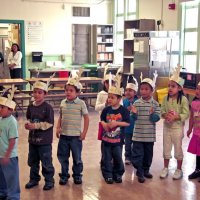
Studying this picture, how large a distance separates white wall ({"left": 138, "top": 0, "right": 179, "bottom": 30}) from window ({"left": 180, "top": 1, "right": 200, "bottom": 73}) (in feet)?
0.77

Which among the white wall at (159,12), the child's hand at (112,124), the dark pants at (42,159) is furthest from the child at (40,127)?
the white wall at (159,12)

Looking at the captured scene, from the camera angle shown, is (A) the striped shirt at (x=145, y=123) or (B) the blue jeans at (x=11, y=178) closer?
(B) the blue jeans at (x=11, y=178)

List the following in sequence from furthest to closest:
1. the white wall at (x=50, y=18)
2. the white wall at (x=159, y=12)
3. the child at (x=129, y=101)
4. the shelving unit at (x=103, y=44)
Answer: the shelving unit at (x=103, y=44) < the white wall at (x=50, y=18) < the white wall at (x=159, y=12) < the child at (x=129, y=101)

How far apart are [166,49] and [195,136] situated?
5183mm

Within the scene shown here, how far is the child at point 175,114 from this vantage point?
4.10m

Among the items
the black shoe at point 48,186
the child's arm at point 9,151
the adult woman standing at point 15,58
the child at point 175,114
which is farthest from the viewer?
the adult woman standing at point 15,58

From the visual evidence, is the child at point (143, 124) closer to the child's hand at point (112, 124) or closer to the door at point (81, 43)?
the child's hand at point (112, 124)

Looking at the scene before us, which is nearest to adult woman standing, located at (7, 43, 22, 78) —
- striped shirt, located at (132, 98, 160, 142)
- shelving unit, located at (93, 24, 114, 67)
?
shelving unit, located at (93, 24, 114, 67)

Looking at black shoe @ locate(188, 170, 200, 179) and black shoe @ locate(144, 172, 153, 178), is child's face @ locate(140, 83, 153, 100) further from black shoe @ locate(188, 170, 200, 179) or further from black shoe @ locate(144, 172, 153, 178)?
black shoe @ locate(188, 170, 200, 179)

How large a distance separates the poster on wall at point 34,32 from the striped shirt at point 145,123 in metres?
8.17

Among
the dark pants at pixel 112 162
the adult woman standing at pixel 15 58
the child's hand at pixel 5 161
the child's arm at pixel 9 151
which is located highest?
the adult woman standing at pixel 15 58

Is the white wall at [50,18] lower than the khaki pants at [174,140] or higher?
higher

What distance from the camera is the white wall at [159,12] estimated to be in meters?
9.39

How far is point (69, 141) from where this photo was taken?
13.0 ft
